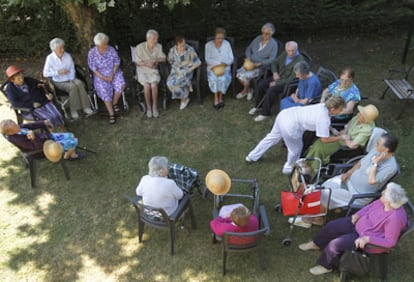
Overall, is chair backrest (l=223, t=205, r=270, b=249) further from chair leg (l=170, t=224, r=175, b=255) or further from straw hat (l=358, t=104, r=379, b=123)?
straw hat (l=358, t=104, r=379, b=123)

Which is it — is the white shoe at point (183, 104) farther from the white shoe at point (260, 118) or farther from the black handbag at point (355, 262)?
the black handbag at point (355, 262)

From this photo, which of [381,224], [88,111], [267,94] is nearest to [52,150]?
[88,111]

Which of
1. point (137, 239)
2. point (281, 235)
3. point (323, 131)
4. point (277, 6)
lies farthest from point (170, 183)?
point (277, 6)

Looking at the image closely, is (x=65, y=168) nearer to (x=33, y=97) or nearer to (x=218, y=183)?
(x=33, y=97)

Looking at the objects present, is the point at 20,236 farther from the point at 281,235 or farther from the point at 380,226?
the point at 380,226

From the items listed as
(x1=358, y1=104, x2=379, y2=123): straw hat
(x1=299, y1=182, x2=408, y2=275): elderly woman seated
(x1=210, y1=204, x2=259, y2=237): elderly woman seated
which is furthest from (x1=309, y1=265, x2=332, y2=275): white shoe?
(x1=358, y1=104, x2=379, y2=123): straw hat

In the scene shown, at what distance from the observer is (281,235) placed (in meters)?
4.84

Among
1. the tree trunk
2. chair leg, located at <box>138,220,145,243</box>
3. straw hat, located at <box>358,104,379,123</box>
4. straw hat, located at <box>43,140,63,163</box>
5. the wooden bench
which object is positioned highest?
the tree trunk

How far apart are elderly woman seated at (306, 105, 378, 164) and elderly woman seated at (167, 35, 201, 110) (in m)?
2.74

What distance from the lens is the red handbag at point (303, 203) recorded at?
179 inches

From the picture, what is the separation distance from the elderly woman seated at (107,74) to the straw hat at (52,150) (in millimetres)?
1623

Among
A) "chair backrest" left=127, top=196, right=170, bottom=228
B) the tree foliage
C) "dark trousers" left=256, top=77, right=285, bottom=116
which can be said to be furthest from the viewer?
the tree foliage

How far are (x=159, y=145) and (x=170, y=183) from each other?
2123 mm

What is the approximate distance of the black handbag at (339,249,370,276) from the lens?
397 centimetres
